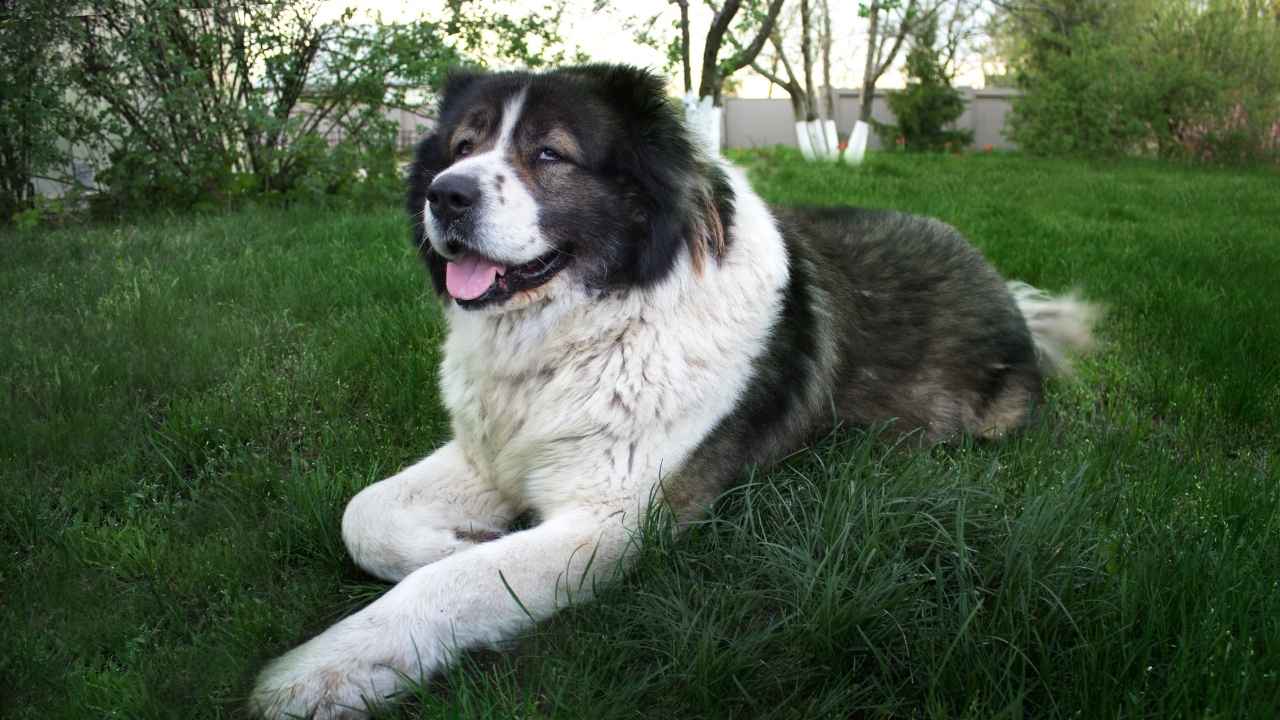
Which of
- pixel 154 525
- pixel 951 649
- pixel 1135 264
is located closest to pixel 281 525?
pixel 154 525

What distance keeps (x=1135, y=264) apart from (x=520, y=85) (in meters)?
4.60

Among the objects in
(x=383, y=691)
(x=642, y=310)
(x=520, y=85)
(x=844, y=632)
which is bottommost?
(x=383, y=691)

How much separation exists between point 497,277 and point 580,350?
0.31 meters

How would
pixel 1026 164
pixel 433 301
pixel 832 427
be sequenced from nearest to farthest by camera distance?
1. pixel 832 427
2. pixel 433 301
3. pixel 1026 164

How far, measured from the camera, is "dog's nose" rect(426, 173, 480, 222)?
2580 millimetres

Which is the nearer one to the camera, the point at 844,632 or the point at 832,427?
the point at 844,632

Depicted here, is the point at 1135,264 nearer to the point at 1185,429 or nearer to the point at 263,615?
the point at 1185,429

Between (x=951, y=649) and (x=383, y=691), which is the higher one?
(x=951, y=649)

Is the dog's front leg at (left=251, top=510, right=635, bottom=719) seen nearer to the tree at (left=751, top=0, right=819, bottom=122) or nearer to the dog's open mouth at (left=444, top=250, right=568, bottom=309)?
the dog's open mouth at (left=444, top=250, right=568, bottom=309)

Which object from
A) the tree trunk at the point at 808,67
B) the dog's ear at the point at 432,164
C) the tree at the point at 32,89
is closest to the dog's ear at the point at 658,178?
the dog's ear at the point at 432,164

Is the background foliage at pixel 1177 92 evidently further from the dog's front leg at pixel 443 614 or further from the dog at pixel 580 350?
the dog's front leg at pixel 443 614

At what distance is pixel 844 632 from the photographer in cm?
201

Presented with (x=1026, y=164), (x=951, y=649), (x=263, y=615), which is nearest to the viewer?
(x=951, y=649)

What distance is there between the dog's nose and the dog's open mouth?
18 cm
